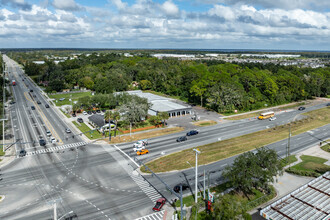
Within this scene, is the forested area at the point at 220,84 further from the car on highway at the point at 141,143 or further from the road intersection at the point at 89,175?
the car on highway at the point at 141,143

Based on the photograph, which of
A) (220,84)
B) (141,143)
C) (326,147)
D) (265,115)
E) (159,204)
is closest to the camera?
(159,204)

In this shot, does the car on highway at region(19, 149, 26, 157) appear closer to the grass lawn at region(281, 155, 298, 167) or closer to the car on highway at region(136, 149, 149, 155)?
the car on highway at region(136, 149, 149, 155)

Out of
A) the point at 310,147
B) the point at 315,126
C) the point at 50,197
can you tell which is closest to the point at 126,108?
the point at 50,197

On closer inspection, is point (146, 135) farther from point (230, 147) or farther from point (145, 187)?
point (145, 187)

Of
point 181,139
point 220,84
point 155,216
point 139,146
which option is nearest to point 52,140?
point 139,146

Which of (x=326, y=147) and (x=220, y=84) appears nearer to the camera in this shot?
(x=326, y=147)

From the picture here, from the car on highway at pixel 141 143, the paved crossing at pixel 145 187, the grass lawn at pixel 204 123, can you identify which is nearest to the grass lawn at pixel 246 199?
the paved crossing at pixel 145 187

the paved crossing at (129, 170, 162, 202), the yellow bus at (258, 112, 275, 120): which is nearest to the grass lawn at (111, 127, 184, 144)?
the paved crossing at (129, 170, 162, 202)
